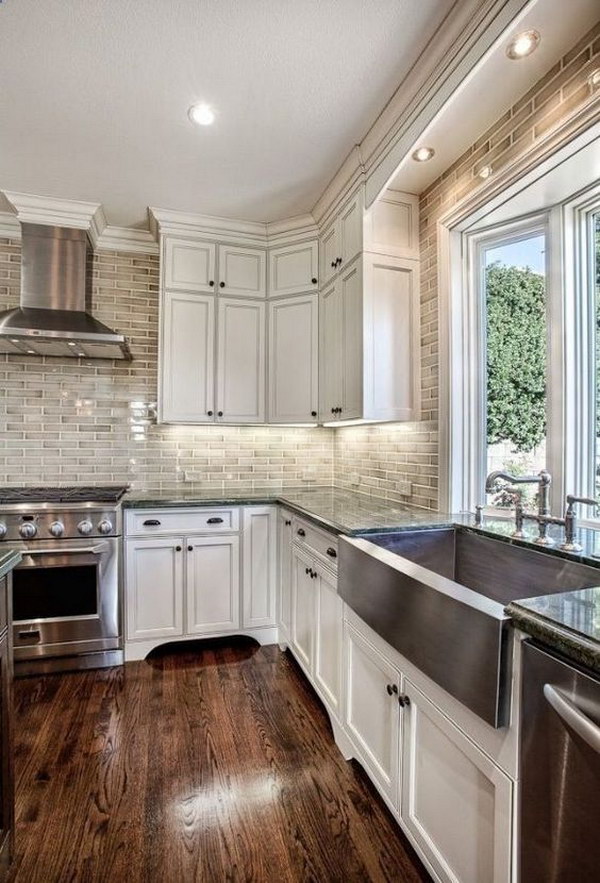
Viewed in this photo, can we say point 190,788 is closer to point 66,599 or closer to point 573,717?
point 66,599

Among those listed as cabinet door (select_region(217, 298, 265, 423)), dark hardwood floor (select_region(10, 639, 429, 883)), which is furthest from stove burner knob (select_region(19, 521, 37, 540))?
cabinet door (select_region(217, 298, 265, 423))

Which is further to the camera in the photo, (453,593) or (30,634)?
(30,634)

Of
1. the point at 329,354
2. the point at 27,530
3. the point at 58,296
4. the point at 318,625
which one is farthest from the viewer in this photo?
the point at 58,296

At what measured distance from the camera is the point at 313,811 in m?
1.55

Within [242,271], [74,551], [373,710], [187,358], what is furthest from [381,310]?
[74,551]

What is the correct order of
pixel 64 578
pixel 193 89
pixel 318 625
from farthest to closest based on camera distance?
pixel 64 578 → pixel 318 625 → pixel 193 89

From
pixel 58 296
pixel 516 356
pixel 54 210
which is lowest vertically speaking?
→ pixel 516 356

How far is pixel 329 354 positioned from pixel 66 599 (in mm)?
2156

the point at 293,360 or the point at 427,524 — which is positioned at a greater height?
the point at 293,360

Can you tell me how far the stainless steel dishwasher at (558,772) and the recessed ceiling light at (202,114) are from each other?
7.83 feet

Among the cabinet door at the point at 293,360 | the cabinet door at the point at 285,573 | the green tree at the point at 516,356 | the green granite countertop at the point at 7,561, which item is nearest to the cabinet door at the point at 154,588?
the cabinet door at the point at 285,573

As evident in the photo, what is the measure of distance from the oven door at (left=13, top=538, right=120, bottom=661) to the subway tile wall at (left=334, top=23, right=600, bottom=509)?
1678 millimetres

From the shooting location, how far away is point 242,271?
309 centimetres

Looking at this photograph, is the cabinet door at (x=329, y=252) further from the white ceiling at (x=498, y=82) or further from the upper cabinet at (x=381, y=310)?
the white ceiling at (x=498, y=82)
